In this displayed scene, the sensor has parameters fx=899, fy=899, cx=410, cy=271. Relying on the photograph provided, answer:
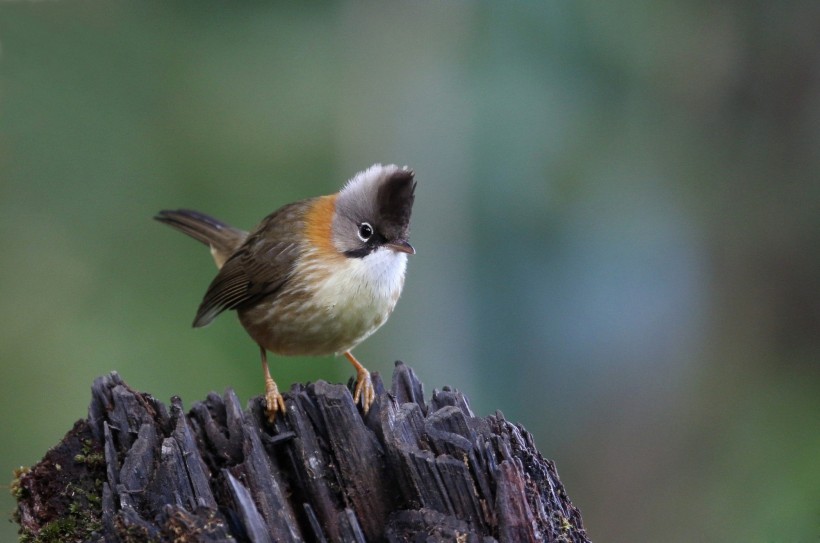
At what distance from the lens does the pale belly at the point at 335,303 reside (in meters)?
4.72

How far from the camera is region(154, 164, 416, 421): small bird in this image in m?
4.73

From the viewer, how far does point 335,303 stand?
472 cm

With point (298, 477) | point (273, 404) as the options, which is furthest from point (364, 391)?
point (298, 477)

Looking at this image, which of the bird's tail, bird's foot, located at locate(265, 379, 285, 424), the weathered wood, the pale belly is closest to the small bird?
the pale belly

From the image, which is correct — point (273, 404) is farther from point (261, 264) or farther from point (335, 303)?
point (261, 264)

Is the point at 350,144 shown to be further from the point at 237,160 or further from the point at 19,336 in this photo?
the point at 19,336

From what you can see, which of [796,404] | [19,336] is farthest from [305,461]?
[19,336]

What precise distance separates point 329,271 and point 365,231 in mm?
293

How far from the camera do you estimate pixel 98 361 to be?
361 inches

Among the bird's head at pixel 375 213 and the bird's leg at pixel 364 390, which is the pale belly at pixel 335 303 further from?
the bird's leg at pixel 364 390

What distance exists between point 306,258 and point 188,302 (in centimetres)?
568

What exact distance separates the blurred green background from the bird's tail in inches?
124

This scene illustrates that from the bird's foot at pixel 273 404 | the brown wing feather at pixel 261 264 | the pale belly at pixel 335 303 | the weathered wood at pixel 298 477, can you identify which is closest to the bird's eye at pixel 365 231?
the pale belly at pixel 335 303

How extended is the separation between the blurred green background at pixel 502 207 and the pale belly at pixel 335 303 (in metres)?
4.25
